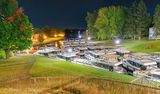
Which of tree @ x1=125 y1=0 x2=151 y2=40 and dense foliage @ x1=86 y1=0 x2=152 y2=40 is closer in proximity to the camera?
tree @ x1=125 y1=0 x2=151 y2=40

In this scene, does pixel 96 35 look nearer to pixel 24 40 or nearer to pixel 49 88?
pixel 24 40

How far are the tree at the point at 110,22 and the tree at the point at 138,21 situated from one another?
3.70 metres

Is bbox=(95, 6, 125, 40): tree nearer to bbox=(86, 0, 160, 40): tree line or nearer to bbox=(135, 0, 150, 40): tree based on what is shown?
bbox=(86, 0, 160, 40): tree line

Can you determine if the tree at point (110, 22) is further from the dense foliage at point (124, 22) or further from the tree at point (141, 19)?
the tree at point (141, 19)

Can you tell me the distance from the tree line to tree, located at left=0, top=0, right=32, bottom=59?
49939 mm

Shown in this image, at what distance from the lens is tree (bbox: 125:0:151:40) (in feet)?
305

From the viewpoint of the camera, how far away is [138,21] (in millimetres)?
92625

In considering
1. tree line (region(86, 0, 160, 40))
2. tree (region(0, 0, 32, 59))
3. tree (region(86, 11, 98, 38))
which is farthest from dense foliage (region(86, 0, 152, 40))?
tree (region(0, 0, 32, 59))

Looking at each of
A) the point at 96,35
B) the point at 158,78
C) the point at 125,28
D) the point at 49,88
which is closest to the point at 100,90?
the point at 49,88

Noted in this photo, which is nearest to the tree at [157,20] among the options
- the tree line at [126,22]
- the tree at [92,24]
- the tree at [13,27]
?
the tree line at [126,22]

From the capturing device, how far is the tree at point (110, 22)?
98.5m

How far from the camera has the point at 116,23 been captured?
98812mm

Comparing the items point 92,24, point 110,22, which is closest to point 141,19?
point 110,22

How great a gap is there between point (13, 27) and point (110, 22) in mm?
58651
